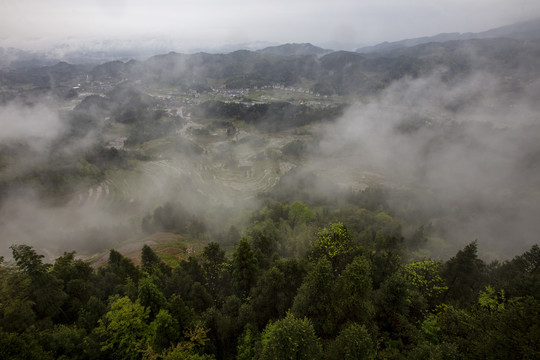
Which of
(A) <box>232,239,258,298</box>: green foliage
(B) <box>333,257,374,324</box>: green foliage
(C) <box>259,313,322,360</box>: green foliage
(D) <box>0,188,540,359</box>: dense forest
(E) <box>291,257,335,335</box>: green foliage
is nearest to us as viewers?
(C) <box>259,313,322,360</box>: green foliage

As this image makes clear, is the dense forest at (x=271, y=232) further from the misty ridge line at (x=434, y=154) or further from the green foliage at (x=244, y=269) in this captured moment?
the misty ridge line at (x=434, y=154)

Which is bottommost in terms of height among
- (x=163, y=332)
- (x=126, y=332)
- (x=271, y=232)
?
(x=271, y=232)

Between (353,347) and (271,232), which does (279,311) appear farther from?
(271,232)

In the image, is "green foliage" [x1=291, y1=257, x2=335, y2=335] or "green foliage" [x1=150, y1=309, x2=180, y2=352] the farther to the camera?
"green foliage" [x1=291, y1=257, x2=335, y2=335]

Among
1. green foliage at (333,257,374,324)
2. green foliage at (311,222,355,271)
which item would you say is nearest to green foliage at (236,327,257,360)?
green foliage at (333,257,374,324)

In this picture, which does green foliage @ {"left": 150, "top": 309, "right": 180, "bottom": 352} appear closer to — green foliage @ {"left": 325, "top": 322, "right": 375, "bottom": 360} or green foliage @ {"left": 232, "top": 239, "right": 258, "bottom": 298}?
green foliage @ {"left": 232, "top": 239, "right": 258, "bottom": 298}

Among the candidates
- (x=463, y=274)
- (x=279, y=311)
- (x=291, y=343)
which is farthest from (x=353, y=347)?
(x=463, y=274)

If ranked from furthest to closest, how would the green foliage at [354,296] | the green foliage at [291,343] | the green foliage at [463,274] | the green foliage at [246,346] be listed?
the green foliage at [463,274]
the green foliage at [246,346]
the green foliage at [354,296]
the green foliage at [291,343]

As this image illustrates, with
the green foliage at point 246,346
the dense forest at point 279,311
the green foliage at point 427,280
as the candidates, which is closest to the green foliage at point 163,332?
the dense forest at point 279,311

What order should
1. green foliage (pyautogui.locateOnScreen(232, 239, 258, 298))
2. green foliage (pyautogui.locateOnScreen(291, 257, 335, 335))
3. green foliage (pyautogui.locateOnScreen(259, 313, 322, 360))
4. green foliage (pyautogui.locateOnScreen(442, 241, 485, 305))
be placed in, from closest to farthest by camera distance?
green foliage (pyautogui.locateOnScreen(259, 313, 322, 360)), green foliage (pyautogui.locateOnScreen(291, 257, 335, 335)), green foliage (pyautogui.locateOnScreen(232, 239, 258, 298)), green foliage (pyautogui.locateOnScreen(442, 241, 485, 305))
